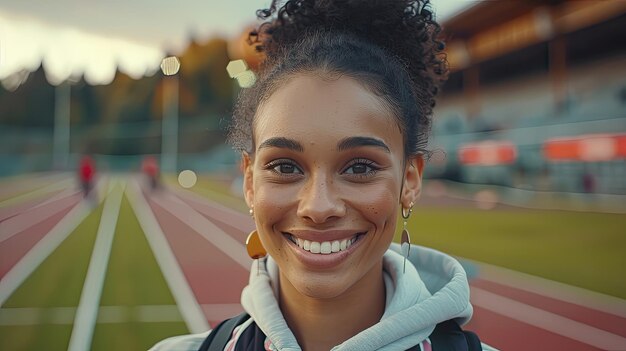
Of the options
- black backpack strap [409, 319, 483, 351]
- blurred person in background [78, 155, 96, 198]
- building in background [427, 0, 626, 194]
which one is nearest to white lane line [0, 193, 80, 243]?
blurred person in background [78, 155, 96, 198]

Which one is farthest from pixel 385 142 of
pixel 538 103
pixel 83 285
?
pixel 538 103

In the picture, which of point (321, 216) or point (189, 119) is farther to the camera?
point (189, 119)

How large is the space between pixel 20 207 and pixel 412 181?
2961mm

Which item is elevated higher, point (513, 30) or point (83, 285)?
point (513, 30)

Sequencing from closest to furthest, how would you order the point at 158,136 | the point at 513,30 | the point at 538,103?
the point at 158,136 < the point at 513,30 < the point at 538,103

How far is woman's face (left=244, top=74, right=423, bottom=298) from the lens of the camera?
978mm

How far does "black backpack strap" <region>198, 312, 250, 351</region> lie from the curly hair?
369mm

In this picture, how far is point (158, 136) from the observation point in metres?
7.27

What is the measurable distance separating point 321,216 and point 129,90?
3.47 metres

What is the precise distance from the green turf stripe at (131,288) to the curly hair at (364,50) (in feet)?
7.67

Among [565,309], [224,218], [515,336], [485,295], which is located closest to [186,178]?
[224,218]

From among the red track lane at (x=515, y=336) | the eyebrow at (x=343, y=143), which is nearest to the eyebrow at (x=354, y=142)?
the eyebrow at (x=343, y=143)

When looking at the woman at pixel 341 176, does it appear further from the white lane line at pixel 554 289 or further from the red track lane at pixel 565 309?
the white lane line at pixel 554 289

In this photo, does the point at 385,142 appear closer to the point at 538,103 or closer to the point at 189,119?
the point at 189,119
